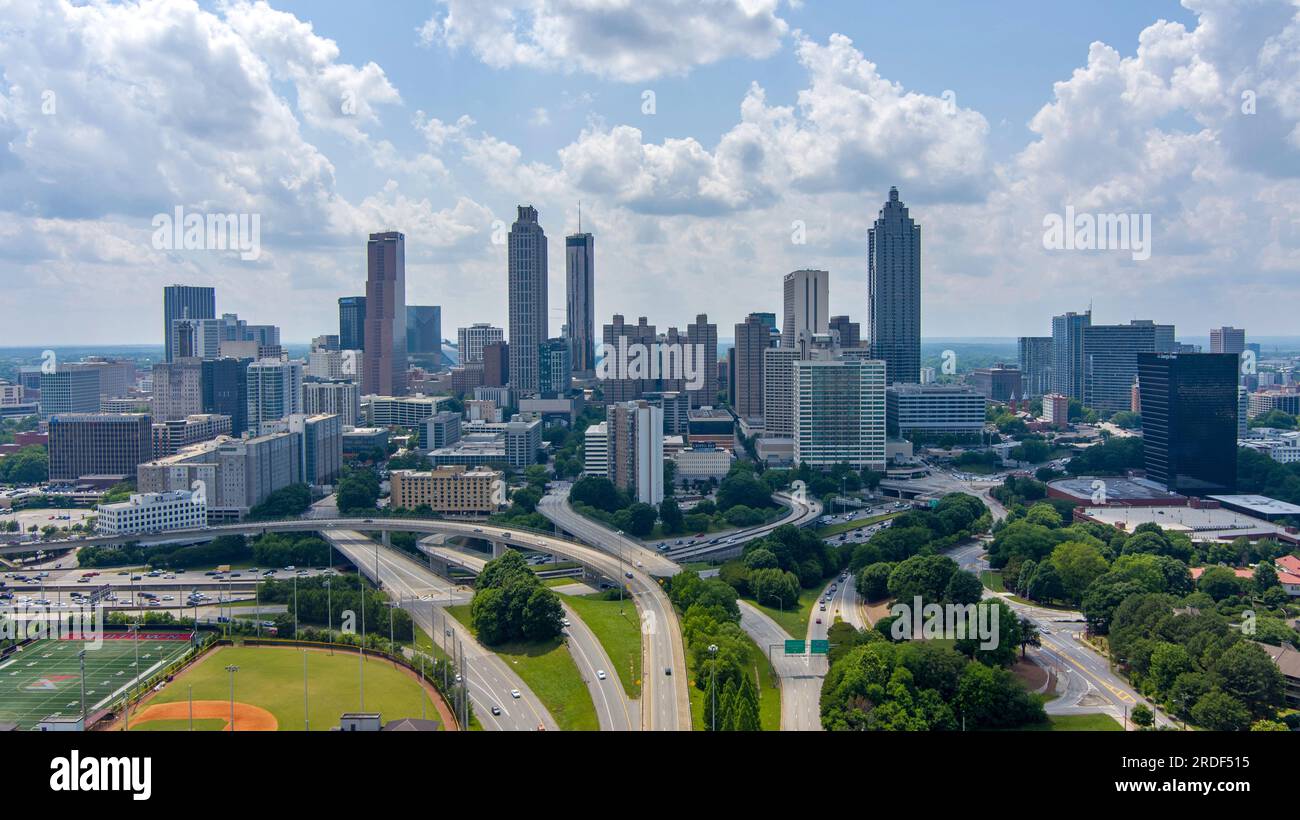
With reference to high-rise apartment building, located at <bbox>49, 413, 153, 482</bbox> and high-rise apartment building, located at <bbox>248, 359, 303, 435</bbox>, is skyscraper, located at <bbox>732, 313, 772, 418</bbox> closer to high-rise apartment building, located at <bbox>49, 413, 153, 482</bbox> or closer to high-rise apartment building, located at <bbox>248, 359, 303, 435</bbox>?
high-rise apartment building, located at <bbox>248, 359, 303, 435</bbox>

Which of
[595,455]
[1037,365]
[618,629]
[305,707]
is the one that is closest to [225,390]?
[595,455]

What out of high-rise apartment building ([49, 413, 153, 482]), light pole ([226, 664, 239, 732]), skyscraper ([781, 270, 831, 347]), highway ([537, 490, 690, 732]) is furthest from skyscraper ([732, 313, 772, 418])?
light pole ([226, 664, 239, 732])

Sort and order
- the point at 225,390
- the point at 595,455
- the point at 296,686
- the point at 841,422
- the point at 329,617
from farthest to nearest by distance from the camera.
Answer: the point at 225,390, the point at 841,422, the point at 595,455, the point at 329,617, the point at 296,686

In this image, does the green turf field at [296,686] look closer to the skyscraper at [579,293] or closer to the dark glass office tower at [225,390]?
the dark glass office tower at [225,390]

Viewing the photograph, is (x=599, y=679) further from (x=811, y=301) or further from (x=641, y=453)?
(x=811, y=301)
